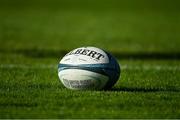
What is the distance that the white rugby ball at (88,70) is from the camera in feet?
41.9

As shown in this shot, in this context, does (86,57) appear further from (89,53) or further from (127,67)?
(127,67)

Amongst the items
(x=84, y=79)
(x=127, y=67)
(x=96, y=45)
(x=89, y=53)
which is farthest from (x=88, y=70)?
(x=96, y=45)

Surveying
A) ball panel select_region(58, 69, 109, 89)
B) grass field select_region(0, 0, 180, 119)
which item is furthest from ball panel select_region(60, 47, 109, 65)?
grass field select_region(0, 0, 180, 119)

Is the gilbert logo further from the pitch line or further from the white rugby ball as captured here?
the pitch line

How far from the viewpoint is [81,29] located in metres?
35.3

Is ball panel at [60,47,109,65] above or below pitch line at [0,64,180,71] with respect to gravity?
above

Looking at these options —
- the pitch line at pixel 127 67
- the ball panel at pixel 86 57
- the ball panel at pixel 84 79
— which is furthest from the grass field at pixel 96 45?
the ball panel at pixel 86 57

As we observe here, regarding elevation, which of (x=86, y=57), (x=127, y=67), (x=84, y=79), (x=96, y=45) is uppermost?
(x=96, y=45)

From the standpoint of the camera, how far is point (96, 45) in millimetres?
25969

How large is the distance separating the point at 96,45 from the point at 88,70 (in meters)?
13.2

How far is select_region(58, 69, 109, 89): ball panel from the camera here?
41.8 feet

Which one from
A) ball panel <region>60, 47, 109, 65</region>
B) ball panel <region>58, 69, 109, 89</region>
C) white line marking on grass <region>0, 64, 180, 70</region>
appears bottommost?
ball panel <region>58, 69, 109, 89</region>

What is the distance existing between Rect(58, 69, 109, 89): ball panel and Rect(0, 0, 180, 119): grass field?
162 millimetres

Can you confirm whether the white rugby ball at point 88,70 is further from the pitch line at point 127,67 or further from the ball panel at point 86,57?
the pitch line at point 127,67
